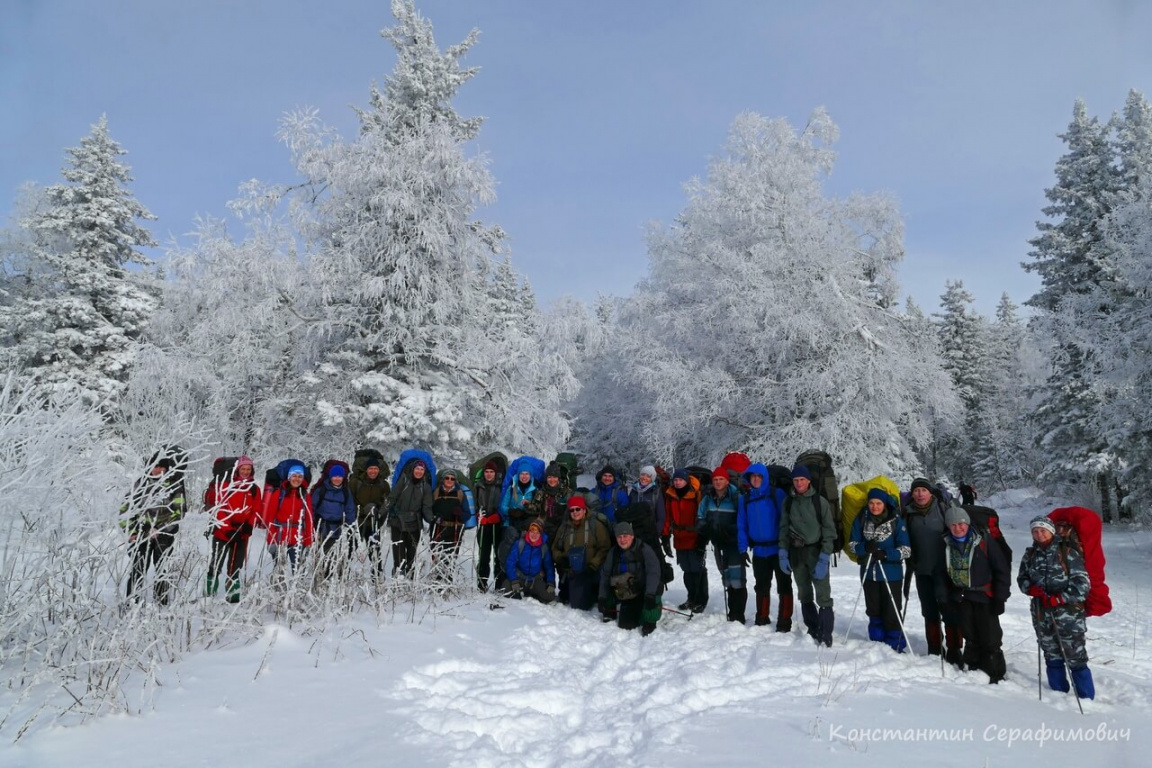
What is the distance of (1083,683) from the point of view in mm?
5242

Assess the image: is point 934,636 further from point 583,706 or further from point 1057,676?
point 583,706

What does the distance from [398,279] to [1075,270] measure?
65.4 feet

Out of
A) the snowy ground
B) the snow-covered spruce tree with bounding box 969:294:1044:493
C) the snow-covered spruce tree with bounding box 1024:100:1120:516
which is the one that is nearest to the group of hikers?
the snowy ground

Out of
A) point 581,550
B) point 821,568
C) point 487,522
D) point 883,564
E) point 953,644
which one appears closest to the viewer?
point 953,644

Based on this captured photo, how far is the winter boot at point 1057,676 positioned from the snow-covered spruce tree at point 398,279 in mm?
10173

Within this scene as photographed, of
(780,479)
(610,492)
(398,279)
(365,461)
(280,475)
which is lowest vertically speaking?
(610,492)

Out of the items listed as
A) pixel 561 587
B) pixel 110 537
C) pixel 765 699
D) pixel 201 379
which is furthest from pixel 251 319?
pixel 765 699

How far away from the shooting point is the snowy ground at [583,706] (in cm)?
361

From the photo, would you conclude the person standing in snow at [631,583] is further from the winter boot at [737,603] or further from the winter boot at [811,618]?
the winter boot at [811,618]

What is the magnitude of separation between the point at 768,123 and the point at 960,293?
2458 centimetres

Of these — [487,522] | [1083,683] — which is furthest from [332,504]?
[1083,683]

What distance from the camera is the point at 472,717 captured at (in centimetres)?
420

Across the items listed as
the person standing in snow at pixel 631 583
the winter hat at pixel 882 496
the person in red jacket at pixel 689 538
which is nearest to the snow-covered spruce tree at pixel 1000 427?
the person in red jacket at pixel 689 538

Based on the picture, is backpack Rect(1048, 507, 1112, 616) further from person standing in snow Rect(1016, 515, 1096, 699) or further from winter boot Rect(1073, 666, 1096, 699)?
winter boot Rect(1073, 666, 1096, 699)
